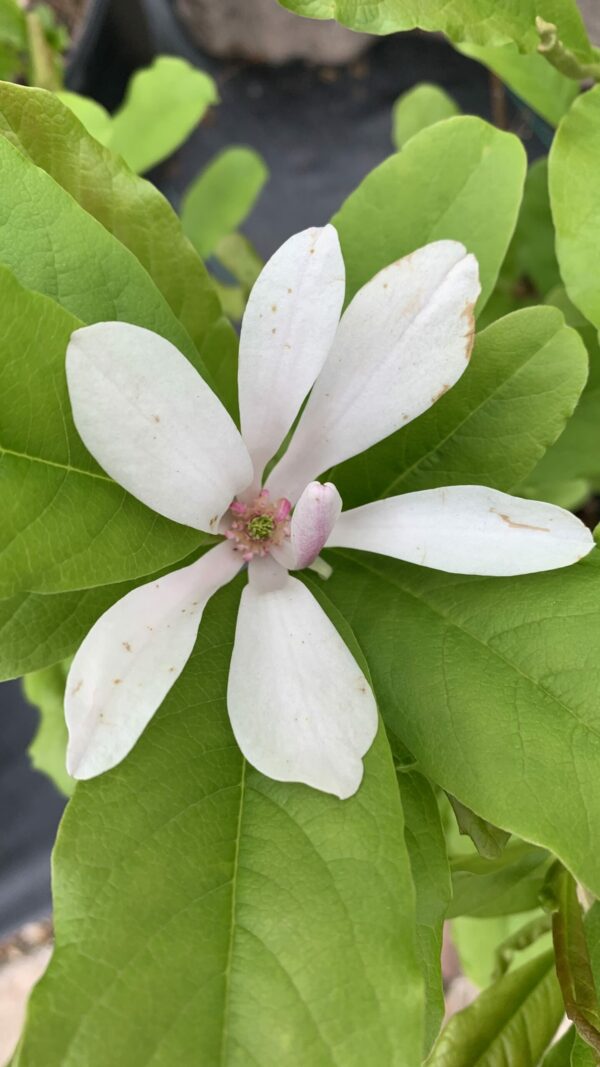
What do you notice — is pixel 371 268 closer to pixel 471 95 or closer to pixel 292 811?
pixel 292 811


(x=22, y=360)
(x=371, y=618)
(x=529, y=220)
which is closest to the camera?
(x=22, y=360)

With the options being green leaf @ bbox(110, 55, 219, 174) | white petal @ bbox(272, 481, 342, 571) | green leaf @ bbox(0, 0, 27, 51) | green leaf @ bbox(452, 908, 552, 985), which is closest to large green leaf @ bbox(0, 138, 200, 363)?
white petal @ bbox(272, 481, 342, 571)

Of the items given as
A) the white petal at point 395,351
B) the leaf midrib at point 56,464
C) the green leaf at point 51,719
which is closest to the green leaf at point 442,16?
the white petal at point 395,351

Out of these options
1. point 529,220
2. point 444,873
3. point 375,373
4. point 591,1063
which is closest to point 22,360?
point 375,373

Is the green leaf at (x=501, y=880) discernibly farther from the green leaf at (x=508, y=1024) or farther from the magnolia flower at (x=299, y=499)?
the magnolia flower at (x=299, y=499)

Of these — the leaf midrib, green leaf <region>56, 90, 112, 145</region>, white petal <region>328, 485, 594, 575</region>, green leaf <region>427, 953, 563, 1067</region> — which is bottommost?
green leaf <region>427, 953, 563, 1067</region>

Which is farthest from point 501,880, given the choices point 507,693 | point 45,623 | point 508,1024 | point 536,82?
point 536,82

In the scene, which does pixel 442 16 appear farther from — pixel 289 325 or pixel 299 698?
pixel 299 698

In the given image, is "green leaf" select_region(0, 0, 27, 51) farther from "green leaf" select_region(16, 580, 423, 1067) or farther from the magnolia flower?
"green leaf" select_region(16, 580, 423, 1067)
